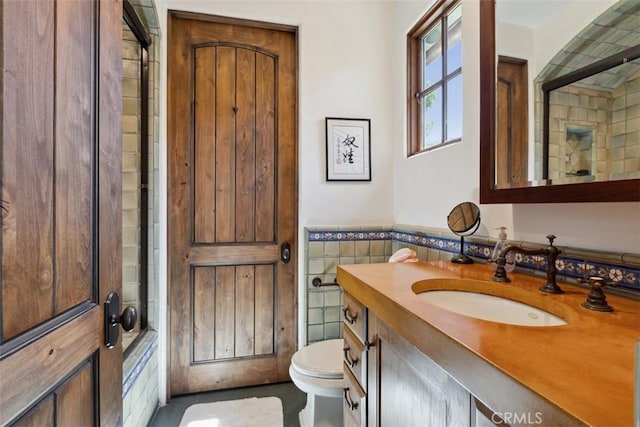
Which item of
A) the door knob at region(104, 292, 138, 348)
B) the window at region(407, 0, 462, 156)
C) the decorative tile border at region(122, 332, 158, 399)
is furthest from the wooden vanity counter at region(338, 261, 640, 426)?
the decorative tile border at region(122, 332, 158, 399)

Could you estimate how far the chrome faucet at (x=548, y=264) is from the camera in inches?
34.1

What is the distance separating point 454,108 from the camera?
1566 mm

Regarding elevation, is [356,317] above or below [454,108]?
below

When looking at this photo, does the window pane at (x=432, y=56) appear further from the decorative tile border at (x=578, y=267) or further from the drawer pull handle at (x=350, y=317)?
the drawer pull handle at (x=350, y=317)

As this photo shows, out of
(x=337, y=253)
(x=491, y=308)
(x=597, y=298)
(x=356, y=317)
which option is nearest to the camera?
(x=597, y=298)

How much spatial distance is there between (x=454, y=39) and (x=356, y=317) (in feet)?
4.82

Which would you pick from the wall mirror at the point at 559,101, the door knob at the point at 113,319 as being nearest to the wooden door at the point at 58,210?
the door knob at the point at 113,319

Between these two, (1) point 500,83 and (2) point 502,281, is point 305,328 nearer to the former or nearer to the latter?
(2) point 502,281

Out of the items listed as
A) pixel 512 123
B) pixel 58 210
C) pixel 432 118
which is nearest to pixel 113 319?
pixel 58 210

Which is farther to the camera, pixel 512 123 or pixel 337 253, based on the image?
pixel 337 253

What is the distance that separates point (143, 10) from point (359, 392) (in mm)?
2027

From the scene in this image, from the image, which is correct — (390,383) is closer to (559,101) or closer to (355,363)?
(355,363)

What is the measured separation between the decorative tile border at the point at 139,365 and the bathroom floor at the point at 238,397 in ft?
1.21

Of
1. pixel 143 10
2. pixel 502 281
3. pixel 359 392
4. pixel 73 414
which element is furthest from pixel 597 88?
pixel 143 10
